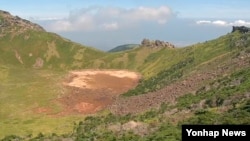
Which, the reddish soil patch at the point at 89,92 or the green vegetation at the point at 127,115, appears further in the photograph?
the reddish soil patch at the point at 89,92

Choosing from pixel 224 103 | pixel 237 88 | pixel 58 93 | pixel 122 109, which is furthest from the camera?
pixel 58 93

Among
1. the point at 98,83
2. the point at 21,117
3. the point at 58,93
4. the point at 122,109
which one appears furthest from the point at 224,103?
the point at 98,83

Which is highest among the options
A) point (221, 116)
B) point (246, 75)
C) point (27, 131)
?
point (246, 75)

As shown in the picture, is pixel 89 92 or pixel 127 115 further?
pixel 89 92

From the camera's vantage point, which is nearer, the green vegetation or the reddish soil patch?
the green vegetation

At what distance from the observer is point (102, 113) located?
13025 centimetres

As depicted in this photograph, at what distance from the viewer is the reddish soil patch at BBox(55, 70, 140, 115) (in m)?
143

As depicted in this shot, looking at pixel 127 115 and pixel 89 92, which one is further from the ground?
pixel 89 92

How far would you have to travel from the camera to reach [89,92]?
165 metres

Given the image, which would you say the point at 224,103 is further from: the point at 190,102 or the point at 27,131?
the point at 27,131

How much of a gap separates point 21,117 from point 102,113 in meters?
24.8

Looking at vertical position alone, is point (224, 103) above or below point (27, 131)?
above

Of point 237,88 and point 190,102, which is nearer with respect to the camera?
point 237,88

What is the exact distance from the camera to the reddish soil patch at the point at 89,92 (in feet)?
469
